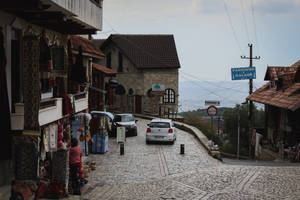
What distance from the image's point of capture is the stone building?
49.5 m

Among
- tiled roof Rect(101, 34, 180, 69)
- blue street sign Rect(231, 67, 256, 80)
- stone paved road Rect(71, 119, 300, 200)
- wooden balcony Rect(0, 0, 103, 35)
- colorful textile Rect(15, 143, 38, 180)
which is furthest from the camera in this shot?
tiled roof Rect(101, 34, 180, 69)

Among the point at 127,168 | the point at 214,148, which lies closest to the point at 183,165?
the point at 127,168

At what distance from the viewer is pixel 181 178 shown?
15602 mm

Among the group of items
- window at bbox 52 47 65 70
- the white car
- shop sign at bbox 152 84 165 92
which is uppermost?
window at bbox 52 47 65 70

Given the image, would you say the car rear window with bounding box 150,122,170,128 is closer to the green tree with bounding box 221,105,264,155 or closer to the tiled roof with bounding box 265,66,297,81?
the tiled roof with bounding box 265,66,297,81

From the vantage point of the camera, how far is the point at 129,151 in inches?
883

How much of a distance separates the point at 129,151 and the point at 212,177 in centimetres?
748

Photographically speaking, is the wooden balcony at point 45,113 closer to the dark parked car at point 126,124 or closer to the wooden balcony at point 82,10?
the wooden balcony at point 82,10

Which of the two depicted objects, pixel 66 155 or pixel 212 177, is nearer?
pixel 66 155

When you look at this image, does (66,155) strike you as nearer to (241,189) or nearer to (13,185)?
(13,185)

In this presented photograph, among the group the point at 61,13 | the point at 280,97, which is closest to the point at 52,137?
the point at 61,13

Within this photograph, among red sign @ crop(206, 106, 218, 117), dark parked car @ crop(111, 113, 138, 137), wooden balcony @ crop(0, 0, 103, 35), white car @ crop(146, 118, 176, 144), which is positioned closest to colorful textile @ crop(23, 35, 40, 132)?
wooden balcony @ crop(0, 0, 103, 35)

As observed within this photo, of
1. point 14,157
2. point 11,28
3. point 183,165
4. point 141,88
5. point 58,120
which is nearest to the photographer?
point 14,157

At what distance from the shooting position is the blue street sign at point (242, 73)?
30078 millimetres
